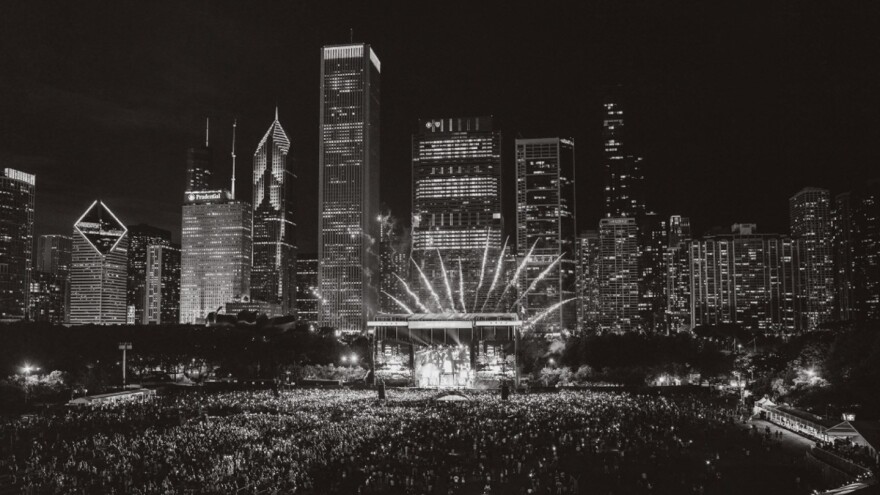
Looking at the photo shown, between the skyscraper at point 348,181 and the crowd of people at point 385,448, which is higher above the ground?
the skyscraper at point 348,181

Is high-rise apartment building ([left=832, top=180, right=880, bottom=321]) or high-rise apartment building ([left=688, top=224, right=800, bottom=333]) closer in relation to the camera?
high-rise apartment building ([left=832, top=180, right=880, bottom=321])

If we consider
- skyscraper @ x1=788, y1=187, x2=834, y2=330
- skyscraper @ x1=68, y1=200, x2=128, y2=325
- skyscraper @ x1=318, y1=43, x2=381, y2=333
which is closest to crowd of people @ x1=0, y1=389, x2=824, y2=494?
skyscraper @ x1=318, y1=43, x2=381, y2=333

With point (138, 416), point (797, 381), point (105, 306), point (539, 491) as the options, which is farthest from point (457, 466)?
point (105, 306)

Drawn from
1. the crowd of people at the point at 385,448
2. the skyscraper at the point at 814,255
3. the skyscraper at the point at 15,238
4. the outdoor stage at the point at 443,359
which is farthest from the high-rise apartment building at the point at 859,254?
the skyscraper at the point at 15,238

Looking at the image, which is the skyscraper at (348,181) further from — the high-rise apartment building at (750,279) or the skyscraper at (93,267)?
the high-rise apartment building at (750,279)

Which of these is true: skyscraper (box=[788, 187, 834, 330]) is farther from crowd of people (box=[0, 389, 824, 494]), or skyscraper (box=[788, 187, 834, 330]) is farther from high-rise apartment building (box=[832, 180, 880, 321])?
crowd of people (box=[0, 389, 824, 494])

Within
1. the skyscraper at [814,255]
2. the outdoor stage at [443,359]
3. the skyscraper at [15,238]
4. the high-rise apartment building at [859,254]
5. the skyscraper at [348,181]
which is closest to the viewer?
the outdoor stage at [443,359]
